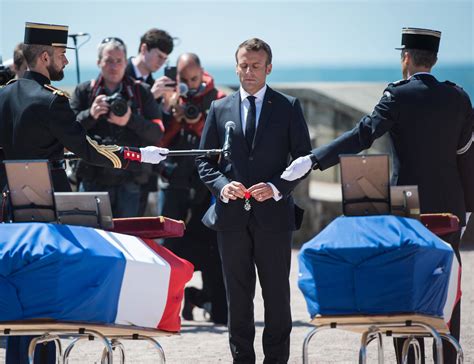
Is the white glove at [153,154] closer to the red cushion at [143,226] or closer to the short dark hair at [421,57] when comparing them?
the red cushion at [143,226]

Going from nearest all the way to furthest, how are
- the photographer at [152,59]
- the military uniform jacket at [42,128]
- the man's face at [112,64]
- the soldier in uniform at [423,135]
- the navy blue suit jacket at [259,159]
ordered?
the military uniform jacket at [42,128] < the soldier in uniform at [423,135] < the navy blue suit jacket at [259,159] < the man's face at [112,64] < the photographer at [152,59]

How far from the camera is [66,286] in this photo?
5.92 meters

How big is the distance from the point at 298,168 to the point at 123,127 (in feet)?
10.6

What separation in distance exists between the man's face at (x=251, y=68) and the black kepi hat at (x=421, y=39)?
0.78m

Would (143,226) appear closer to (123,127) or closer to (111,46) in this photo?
(123,127)

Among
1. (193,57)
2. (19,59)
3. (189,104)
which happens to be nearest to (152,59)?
(193,57)

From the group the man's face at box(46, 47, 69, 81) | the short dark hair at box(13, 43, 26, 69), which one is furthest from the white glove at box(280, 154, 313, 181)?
the short dark hair at box(13, 43, 26, 69)

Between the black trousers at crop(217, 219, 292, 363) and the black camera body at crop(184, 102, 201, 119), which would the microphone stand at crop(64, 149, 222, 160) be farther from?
the black camera body at crop(184, 102, 201, 119)

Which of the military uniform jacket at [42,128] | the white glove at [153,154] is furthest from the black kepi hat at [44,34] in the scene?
the white glove at [153,154]

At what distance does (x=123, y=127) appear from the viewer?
1006cm

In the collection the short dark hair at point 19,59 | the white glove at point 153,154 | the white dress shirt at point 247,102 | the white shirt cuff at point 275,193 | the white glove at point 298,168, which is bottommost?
the white shirt cuff at point 275,193

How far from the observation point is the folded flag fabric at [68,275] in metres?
5.89

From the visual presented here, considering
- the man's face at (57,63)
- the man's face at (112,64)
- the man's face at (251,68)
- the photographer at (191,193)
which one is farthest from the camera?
the photographer at (191,193)

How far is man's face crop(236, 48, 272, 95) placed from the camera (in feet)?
25.0
